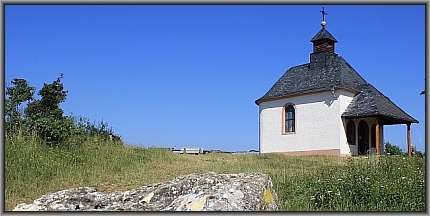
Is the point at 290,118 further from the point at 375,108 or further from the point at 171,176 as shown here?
the point at 171,176

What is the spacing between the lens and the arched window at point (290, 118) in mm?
24812

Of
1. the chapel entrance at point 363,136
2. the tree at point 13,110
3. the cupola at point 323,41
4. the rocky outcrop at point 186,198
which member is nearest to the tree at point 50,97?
the tree at point 13,110

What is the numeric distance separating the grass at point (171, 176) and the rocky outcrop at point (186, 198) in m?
0.62

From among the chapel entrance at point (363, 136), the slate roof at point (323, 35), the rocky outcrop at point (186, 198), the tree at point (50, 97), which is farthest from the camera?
the slate roof at point (323, 35)

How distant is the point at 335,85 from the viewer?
2302 centimetres

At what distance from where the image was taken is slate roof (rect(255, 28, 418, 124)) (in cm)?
2275

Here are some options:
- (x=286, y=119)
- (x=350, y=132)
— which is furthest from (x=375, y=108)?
(x=286, y=119)

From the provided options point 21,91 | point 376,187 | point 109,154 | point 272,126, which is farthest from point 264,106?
point 376,187

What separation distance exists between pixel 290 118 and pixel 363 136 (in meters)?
3.65

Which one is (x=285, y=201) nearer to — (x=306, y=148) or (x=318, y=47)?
(x=306, y=148)

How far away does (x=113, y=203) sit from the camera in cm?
671

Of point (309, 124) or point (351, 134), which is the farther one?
point (309, 124)

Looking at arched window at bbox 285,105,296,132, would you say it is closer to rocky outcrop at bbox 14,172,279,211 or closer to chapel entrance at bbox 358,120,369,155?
chapel entrance at bbox 358,120,369,155

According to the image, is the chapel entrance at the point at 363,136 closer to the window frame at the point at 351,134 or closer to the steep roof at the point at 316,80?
the window frame at the point at 351,134
